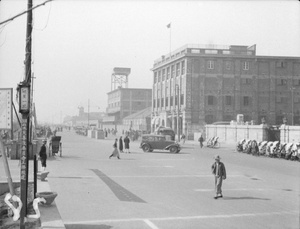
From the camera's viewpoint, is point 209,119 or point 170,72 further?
point 170,72

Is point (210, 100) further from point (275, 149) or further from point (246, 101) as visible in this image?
point (275, 149)

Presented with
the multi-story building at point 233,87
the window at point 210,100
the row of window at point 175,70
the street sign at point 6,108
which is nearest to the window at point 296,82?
the multi-story building at point 233,87

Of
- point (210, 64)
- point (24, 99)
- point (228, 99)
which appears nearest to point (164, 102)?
point (210, 64)

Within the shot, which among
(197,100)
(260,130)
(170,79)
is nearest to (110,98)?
(170,79)

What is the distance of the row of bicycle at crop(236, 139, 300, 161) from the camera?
28278mm

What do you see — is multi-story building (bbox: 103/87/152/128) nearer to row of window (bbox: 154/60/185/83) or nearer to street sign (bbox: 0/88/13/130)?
row of window (bbox: 154/60/185/83)

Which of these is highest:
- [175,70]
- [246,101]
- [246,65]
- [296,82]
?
[246,65]

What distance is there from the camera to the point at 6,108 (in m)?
8.27

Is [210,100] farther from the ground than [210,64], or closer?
closer

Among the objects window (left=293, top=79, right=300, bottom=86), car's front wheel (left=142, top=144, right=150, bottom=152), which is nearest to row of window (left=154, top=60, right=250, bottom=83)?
window (left=293, top=79, right=300, bottom=86)

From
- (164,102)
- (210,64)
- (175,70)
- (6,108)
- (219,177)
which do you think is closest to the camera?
(6,108)

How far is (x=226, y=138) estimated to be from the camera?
51250 mm

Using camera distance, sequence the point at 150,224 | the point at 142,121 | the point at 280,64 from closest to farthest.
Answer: the point at 150,224, the point at 280,64, the point at 142,121

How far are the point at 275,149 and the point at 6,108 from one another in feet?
86.3
